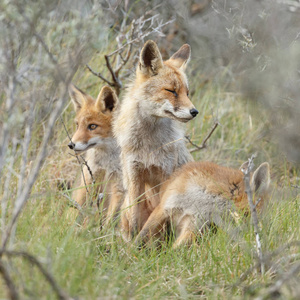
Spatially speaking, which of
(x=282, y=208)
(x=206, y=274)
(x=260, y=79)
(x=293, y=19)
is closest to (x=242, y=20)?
(x=293, y=19)

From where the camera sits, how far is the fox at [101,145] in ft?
19.0

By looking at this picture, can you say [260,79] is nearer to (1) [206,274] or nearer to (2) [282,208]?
(2) [282,208]

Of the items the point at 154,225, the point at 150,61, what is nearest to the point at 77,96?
the point at 150,61

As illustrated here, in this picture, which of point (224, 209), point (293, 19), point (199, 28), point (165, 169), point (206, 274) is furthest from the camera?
point (199, 28)

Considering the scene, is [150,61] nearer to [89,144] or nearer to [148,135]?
[148,135]

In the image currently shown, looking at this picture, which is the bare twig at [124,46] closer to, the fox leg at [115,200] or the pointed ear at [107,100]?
the pointed ear at [107,100]

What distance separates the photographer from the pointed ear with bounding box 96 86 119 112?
601 cm

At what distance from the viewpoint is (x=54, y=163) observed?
673 cm

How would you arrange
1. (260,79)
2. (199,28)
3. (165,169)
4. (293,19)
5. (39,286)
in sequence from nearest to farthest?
1. (39,286)
2. (165,169)
3. (260,79)
4. (293,19)
5. (199,28)

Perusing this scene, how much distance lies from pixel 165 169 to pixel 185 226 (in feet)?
2.86

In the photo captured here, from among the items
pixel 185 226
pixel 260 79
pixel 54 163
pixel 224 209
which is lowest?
pixel 54 163

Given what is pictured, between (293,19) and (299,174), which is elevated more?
(293,19)

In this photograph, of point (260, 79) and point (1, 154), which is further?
point (260, 79)

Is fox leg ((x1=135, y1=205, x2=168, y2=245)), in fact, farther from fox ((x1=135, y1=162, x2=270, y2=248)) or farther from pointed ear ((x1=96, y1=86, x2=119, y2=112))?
pointed ear ((x1=96, y1=86, x2=119, y2=112))
